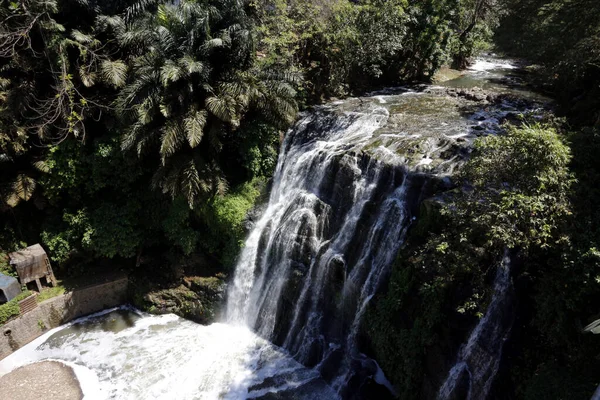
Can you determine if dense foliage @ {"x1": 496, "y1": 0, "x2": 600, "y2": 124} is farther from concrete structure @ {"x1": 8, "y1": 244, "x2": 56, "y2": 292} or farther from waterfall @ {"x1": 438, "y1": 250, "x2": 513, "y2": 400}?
concrete structure @ {"x1": 8, "y1": 244, "x2": 56, "y2": 292}

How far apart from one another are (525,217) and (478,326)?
280cm

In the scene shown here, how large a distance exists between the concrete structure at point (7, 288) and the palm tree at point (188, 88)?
6.31m

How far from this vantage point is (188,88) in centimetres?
1309

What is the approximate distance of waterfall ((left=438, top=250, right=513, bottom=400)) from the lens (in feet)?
27.6

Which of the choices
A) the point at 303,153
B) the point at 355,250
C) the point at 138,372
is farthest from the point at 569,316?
the point at 138,372

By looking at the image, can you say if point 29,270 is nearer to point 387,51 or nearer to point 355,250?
point 355,250

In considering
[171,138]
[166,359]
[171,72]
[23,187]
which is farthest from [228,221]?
[23,187]

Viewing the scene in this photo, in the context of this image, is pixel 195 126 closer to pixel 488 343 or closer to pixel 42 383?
pixel 42 383

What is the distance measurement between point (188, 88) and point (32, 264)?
8.95 m

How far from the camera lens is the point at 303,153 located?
49.2 feet

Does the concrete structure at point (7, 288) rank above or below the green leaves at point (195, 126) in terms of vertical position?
below

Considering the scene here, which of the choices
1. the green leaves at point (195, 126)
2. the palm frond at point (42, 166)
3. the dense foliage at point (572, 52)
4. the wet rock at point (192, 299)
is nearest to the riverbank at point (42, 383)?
the wet rock at point (192, 299)

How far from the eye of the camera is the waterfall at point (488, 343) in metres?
8.41

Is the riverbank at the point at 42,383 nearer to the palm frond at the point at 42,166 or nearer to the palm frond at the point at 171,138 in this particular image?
the palm frond at the point at 42,166
